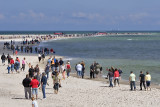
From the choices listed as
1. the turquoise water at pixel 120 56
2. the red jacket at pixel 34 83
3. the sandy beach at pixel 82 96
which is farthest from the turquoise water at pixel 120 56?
the red jacket at pixel 34 83

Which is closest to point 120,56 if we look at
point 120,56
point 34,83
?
point 120,56

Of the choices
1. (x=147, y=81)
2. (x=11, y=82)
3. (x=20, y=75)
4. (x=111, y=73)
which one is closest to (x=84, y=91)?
(x=111, y=73)

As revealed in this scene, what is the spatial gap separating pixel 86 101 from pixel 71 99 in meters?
0.84

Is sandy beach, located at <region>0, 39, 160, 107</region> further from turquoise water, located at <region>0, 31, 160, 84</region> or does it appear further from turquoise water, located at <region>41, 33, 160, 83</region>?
turquoise water, located at <region>41, 33, 160, 83</region>

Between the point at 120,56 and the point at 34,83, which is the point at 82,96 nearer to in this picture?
the point at 34,83

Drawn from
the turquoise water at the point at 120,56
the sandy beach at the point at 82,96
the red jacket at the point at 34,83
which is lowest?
the turquoise water at the point at 120,56

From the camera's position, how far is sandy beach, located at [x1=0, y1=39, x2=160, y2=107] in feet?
47.8

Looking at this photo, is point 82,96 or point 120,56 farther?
point 120,56

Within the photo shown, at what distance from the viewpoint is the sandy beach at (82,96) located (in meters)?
14.6

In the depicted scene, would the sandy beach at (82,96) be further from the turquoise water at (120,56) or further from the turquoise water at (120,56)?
the turquoise water at (120,56)

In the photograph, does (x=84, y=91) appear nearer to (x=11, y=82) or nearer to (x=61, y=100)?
(x=61, y=100)

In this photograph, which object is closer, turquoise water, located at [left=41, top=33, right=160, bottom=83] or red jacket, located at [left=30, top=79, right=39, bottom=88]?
red jacket, located at [left=30, top=79, right=39, bottom=88]

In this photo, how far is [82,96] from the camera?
16422 mm

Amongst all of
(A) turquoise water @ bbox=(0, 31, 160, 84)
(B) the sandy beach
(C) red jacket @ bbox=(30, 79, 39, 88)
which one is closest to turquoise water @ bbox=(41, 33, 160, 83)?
(A) turquoise water @ bbox=(0, 31, 160, 84)
